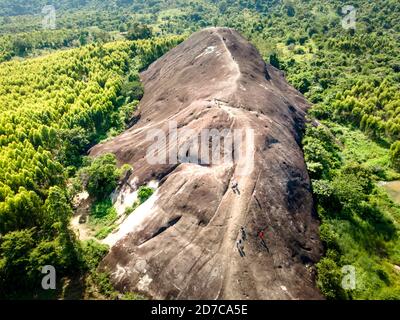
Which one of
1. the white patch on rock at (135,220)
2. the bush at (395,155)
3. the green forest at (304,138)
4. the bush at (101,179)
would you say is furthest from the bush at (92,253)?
the bush at (395,155)

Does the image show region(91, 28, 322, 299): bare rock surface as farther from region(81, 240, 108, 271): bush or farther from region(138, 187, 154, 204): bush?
region(138, 187, 154, 204): bush

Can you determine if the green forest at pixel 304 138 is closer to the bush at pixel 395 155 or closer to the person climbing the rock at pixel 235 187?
the bush at pixel 395 155

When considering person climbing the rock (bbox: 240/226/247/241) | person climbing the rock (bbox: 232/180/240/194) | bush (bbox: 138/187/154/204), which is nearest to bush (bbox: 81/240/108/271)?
bush (bbox: 138/187/154/204)

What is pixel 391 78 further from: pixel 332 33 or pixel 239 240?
pixel 239 240

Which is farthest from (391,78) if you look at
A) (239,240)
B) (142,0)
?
(142,0)

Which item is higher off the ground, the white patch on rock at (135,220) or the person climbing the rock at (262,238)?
the person climbing the rock at (262,238)

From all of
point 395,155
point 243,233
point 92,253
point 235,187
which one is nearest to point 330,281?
point 243,233

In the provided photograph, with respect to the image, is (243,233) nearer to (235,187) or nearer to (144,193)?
(235,187)
